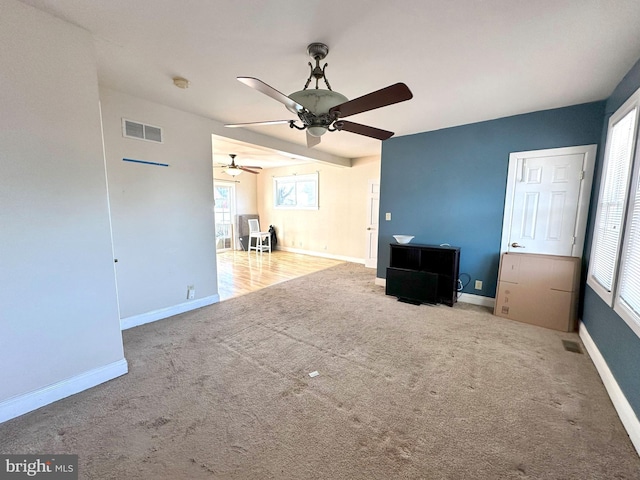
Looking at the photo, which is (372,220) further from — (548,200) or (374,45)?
(374,45)

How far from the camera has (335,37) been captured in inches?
68.4

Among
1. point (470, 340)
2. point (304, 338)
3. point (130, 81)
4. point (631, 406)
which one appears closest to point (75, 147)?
point (130, 81)

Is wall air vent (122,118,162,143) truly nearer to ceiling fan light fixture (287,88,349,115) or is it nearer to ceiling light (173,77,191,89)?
ceiling light (173,77,191,89)

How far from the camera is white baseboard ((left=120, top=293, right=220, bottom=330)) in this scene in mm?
2881

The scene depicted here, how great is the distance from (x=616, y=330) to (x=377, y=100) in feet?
7.90

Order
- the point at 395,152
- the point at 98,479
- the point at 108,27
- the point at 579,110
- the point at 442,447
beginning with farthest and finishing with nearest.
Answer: the point at 395,152 < the point at 579,110 < the point at 108,27 < the point at 442,447 < the point at 98,479

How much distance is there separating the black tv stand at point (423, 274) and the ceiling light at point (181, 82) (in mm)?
3191

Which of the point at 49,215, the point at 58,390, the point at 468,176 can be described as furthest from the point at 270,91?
the point at 468,176

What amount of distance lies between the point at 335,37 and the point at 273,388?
248 centimetres

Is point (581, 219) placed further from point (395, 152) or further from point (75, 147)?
point (75, 147)

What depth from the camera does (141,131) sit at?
284 centimetres

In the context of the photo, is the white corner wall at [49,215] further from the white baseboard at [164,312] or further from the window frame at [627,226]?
the window frame at [627,226]

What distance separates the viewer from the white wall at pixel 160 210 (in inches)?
108

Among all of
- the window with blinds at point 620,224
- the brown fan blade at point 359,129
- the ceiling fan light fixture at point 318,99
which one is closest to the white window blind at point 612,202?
the window with blinds at point 620,224
